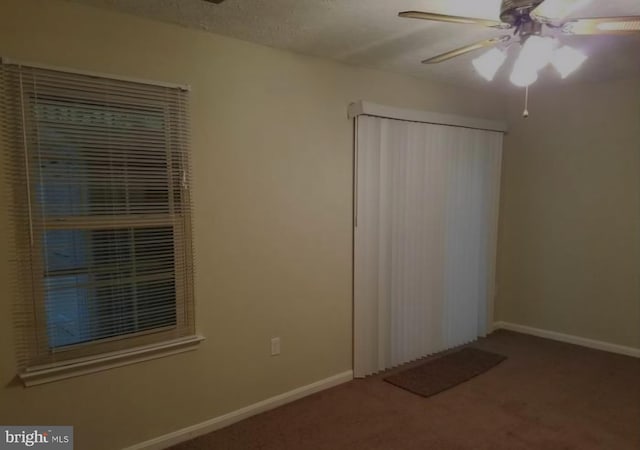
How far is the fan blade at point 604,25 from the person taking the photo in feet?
5.08

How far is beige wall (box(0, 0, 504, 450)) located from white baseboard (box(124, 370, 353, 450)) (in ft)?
0.13

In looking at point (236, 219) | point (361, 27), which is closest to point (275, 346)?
point (236, 219)

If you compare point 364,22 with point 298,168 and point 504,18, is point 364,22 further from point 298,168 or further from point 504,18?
point 298,168

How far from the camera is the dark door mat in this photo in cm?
303

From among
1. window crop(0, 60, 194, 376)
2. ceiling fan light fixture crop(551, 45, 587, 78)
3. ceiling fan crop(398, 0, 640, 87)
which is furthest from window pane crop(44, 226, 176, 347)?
ceiling fan light fixture crop(551, 45, 587, 78)

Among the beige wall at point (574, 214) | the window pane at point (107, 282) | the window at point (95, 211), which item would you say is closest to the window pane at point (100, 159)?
the window at point (95, 211)

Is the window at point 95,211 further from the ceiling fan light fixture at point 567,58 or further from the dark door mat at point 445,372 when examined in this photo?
the ceiling fan light fixture at point 567,58

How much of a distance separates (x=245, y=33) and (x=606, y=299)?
12.2ft

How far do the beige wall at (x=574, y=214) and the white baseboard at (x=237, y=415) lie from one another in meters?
2.23

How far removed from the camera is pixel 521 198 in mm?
4156

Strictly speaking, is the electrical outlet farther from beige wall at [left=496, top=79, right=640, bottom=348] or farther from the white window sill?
beige wall at [left=496, top=79, right=640, bottom=348]

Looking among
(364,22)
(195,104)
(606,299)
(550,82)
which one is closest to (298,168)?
(195,104)

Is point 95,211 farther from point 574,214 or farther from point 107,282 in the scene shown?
point 574,214

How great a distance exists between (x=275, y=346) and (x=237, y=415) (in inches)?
18.7
